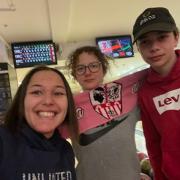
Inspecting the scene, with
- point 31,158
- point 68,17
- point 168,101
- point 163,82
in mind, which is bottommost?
point 31,158

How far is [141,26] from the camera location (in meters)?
1.86

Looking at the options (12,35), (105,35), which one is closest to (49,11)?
(12,35)

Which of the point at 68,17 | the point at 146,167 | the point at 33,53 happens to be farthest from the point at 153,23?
the point at 33,53

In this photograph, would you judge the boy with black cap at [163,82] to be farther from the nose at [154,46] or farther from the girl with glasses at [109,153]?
the girl with glasses at [109,153]

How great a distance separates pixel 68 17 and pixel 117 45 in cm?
177

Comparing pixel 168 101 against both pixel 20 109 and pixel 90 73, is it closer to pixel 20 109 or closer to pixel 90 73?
pixel 90 73

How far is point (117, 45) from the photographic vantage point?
642 cm

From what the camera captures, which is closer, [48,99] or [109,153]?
[48,99]

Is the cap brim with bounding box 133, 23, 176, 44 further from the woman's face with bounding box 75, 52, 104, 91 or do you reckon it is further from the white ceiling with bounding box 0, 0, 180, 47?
the white ceiling with bounding box 0, 0, 180, 47

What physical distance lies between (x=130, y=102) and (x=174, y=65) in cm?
38

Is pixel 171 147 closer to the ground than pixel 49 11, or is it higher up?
closer to the ground


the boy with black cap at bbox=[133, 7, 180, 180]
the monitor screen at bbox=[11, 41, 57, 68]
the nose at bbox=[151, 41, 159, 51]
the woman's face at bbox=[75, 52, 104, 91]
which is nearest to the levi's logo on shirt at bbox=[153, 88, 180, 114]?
the boy with black cap at bbox=[133, 7, 180, 180]

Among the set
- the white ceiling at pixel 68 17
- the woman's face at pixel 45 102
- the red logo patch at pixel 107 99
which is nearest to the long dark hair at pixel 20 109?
the woman's face at pixel 45 102

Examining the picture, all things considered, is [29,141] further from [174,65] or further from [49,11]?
[49,11]
